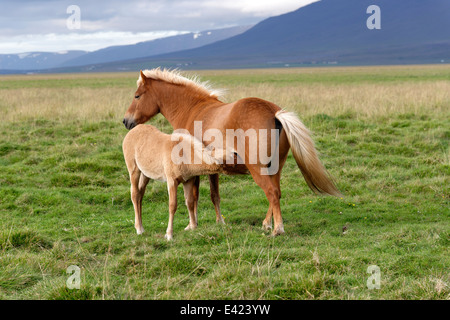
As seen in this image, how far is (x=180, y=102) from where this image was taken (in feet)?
26.6

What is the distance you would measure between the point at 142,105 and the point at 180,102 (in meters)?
0.74

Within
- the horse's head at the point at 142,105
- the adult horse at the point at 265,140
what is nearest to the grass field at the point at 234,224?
the adult horse at the point at 265,140

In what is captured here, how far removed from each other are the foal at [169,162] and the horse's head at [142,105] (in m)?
1.23

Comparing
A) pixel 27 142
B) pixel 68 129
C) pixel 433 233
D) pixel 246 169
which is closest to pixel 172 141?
pixel 246 169

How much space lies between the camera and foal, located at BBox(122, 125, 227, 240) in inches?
241

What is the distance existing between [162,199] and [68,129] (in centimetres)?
639

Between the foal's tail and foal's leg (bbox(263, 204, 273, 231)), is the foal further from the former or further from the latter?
the foal's tail

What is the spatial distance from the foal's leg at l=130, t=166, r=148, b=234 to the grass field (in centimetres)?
29

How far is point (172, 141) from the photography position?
6473 millimetres

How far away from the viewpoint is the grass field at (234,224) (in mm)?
4637

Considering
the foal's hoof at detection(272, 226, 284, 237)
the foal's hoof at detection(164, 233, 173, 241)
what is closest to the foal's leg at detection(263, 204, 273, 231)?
the foal's hoof at detection(272, 226, 284, 237)

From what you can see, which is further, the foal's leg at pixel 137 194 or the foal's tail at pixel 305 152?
the foal's leg at pixel 137 194

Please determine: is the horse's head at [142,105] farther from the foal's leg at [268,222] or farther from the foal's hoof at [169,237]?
the foal's leg at [268,222]
